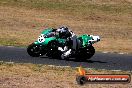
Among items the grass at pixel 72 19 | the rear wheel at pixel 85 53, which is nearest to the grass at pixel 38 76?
the rear wheel at pixel 85 53

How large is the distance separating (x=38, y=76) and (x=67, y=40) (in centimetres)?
534

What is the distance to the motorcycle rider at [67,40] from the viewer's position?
22016 mm

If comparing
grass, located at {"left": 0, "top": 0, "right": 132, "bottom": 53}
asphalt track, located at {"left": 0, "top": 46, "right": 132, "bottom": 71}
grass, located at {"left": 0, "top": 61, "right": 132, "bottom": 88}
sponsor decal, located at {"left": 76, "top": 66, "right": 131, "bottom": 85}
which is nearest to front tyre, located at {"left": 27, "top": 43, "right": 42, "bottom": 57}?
asphalt track, located at {"left": 0, "top": 46, "right": 132, "bottom": 71}

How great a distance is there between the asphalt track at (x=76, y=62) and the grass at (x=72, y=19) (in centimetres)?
361

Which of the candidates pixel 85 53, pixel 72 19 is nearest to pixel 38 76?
pixel 85 53

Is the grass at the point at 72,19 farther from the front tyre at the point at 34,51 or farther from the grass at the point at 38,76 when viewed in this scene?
the grass at the point at 38,76

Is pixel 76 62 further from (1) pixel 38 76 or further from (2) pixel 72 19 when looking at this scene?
(2) pixel 72 19

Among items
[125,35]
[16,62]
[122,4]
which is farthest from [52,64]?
[122,4]

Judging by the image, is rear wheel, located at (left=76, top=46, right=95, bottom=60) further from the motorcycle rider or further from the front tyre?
Result: the front tyre

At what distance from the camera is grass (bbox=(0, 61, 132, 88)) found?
15.6 m

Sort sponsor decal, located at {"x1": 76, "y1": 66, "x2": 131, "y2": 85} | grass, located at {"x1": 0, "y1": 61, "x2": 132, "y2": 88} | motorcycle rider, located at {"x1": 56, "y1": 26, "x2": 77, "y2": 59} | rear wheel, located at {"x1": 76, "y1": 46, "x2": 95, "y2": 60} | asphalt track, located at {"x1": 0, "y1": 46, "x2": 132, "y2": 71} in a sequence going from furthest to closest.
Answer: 1. rear wheel, located at {"x1": 76, "y1": 46, "x2": 95, "y2": 60}
2. motorcycle rider, located at {"x1": 56, "y1": 26, "x2": 77, "y2": 59}
3. asphalt track, located at {"x1": 0, "y1": 46, "x2": 132, "y2": 71}
4. grass, located at {"x1": 0, "y1": 61, "x2": 132, "y2": 88}
5. sponsor decal, located at {"x1": 76, "y1": 66, "x2": 131, "y2": 85}

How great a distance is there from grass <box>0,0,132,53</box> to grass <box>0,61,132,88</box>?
8572mm

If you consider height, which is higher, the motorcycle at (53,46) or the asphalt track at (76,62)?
the motorcycle at (53,46)

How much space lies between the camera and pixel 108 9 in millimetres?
48594
